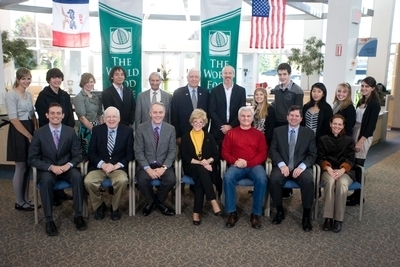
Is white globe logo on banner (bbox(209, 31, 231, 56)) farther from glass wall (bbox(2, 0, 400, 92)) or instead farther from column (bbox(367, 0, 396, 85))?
glass wall (bbox(2, 0, 400, 92))

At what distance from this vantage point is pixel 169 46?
16.6m

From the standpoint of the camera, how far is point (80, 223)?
3531 mm

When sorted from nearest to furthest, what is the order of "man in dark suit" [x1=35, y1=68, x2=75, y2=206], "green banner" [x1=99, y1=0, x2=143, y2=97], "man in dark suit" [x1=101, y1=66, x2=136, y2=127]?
1. "man in dark suit" [x1=35, y1=68, x2=75, y2=206]
2. "man in dark suit" [x1=101, y1=66, x2=136, y2=127]
3. "green banner" [x1=99, y1=0, x2=143, y2=97]

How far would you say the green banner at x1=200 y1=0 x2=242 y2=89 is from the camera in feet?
16.5

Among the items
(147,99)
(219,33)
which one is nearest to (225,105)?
(147,99)

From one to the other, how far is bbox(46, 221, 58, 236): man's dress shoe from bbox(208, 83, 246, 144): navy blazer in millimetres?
1982

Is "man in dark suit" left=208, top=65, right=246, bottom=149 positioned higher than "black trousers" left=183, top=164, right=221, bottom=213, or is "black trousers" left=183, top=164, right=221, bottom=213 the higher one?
"man in dark suit" left=208, top=65, right=246, bottom=149

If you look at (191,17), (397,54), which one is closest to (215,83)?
(397,54)

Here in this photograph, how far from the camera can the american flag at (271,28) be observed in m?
7.92

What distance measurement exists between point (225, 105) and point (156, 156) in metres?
1.03

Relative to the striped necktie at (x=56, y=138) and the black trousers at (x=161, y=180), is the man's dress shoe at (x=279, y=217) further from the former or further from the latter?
the striped necktie at (x=56, y=138)

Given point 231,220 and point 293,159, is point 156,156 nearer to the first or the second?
point 231,220

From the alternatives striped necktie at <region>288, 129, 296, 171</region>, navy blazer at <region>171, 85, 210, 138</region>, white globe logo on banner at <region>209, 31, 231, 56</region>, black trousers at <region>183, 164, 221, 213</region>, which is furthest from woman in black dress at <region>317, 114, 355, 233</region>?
white globe logo on banner at <region>209, 31, 231, 56</region>

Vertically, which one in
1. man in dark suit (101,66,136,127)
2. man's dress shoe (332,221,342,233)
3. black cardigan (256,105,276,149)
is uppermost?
man in dark suit (101,66,136,127)
